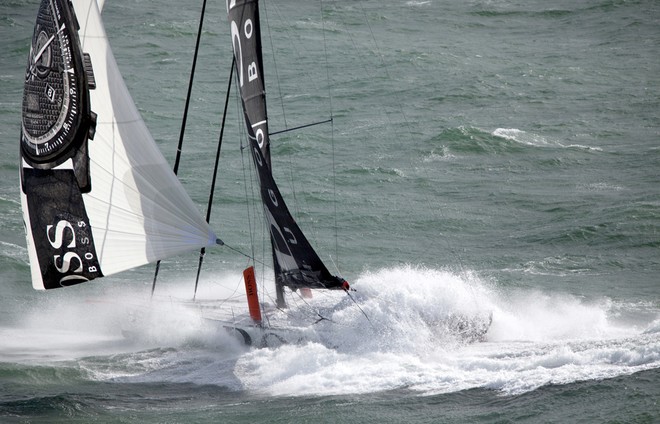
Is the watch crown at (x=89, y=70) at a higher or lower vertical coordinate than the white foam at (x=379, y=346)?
higher

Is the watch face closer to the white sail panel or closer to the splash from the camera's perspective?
Result: the white sail panel

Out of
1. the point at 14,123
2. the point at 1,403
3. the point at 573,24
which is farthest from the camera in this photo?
the point at 573,24

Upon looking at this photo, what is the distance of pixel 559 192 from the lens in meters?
28.2

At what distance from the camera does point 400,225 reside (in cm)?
2645

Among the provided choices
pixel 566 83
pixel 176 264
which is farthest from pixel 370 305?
pixel 566 83

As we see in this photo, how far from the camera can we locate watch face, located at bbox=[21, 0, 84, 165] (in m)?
16.2

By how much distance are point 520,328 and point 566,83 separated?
861 inches

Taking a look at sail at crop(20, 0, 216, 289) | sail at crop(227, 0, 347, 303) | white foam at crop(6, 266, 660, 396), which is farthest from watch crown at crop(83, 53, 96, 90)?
white foam at crop(6, 266, 660, 396)

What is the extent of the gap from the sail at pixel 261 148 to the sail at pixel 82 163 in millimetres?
1734

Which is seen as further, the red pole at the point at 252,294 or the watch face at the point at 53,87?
the red pole at the point at 252,294

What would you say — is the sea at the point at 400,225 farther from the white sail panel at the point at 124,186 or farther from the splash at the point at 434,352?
the white sail panel at the point at 124,186

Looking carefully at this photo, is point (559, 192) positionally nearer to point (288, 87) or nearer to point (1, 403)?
point (288, 87)

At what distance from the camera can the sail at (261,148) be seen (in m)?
17.4

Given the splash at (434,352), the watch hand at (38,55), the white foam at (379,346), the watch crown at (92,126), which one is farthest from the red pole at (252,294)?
the watch hand at (38,55)
